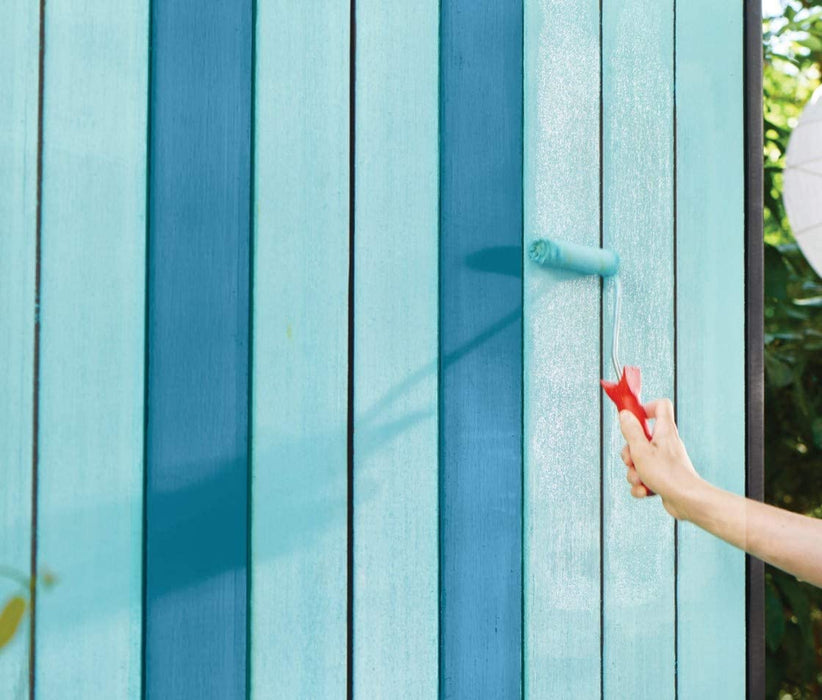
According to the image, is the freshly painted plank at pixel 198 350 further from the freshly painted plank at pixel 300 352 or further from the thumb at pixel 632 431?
the thumb at pixel 632 431

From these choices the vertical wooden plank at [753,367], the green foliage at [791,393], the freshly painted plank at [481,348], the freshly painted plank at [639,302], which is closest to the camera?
the freshly painted plank at [481,348]

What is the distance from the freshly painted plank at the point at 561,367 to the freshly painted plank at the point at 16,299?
0.44 meters

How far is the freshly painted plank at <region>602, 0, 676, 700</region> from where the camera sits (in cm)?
95

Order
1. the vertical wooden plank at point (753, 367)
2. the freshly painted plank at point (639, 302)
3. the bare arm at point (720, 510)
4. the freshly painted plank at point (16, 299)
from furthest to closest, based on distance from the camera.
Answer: the vertical wooden plank at point (753, 367) < the freshly painted plank at point (639, 302) < the bare arm at point (720, 510) < the freshly painted plank at point (16, 299)

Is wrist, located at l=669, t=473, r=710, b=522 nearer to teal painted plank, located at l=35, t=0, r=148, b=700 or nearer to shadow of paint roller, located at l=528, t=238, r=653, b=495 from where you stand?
shadow of paint roller, located at l=528, t=238, r=653, b=495

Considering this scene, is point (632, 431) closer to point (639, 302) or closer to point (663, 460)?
point (663, 460)

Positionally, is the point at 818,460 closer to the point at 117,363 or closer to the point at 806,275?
the point at 806,275

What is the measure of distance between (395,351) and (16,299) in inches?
11.9

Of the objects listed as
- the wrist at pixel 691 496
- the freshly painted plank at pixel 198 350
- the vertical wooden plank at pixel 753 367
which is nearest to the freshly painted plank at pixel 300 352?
the freshly painted plank at pixel 198 350

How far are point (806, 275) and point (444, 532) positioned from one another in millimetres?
1292

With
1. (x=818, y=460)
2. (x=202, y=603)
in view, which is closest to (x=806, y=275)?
(x=818, y=460)

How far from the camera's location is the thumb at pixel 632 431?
2.54 feet

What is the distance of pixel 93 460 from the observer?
62 cm

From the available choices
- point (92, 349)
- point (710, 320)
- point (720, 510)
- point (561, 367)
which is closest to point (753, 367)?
point (710, 320)
